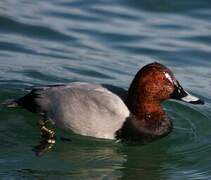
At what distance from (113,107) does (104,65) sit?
8.26 feet

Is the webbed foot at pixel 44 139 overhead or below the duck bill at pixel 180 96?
below

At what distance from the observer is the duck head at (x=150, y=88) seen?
6758 mm

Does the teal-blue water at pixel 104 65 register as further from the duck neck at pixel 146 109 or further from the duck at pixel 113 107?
the duck neck at pixel 146 109

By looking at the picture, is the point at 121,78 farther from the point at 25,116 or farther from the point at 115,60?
the point at 25,116

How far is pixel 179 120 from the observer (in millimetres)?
7477

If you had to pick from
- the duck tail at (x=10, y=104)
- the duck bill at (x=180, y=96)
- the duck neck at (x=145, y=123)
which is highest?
the duck bill at (x=180, y=96)

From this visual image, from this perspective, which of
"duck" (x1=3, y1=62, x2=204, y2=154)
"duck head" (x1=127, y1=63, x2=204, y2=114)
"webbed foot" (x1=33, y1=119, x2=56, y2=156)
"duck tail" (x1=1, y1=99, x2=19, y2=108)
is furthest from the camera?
"duck tail" (x1=1, y1=99, x2=19, y2=108)

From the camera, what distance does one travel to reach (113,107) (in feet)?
21.7

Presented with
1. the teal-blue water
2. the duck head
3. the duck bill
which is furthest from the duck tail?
the duck bill

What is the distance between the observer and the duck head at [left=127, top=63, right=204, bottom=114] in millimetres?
Answer: 6758

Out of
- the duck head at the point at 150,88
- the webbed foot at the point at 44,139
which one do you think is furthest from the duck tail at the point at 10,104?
the duck head at the point at 150,88

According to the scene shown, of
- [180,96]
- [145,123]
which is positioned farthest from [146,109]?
[180,96]

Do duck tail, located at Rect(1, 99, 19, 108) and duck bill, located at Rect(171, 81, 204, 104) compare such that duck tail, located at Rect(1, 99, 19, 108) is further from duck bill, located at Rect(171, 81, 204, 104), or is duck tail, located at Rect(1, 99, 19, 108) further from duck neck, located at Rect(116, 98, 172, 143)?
duck bill, located at Rect(171, 81, 204, 104)

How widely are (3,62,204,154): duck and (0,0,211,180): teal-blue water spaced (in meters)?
0.11
